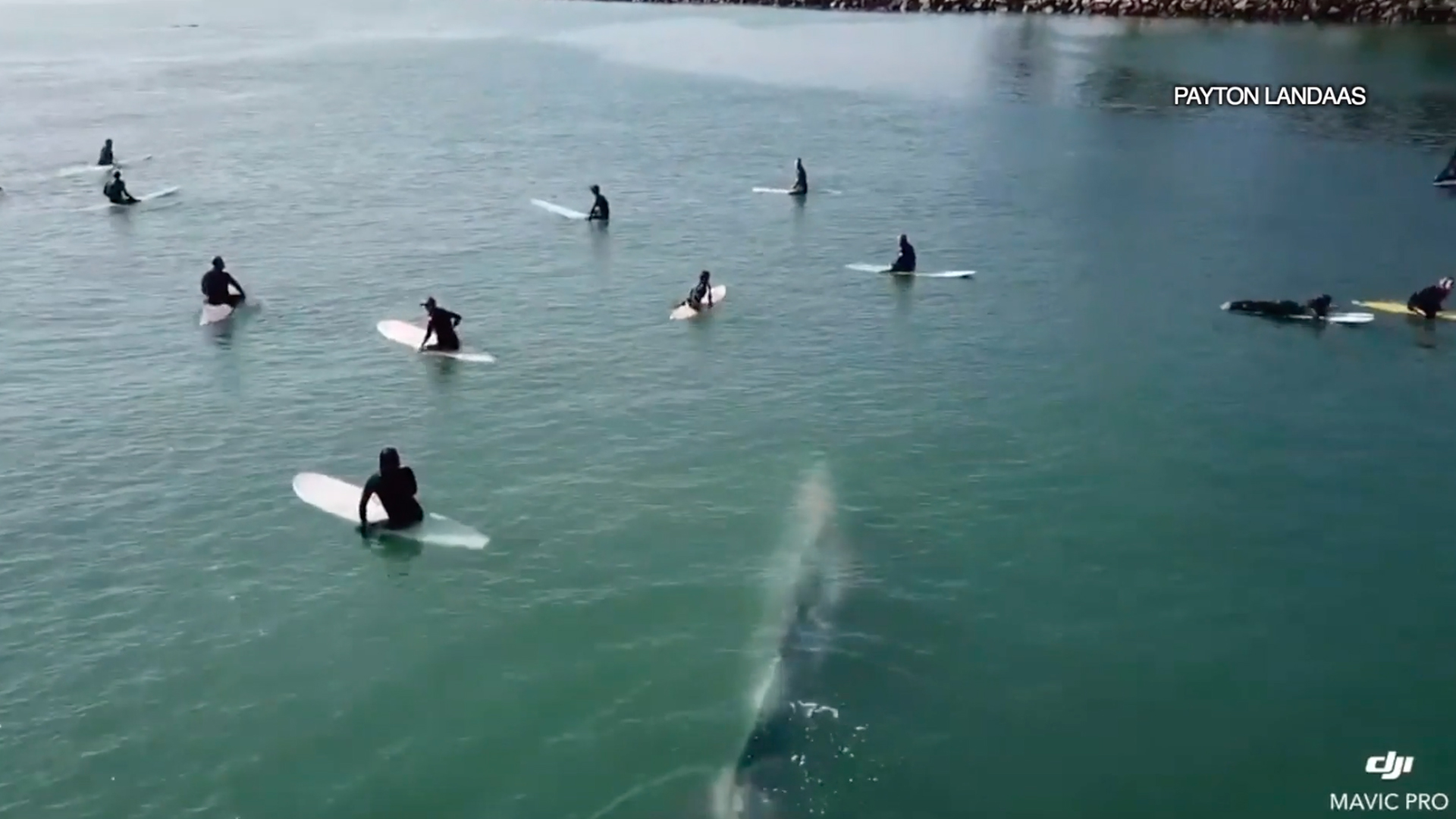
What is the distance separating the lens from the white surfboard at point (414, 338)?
40.5m

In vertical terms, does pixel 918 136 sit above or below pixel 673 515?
above

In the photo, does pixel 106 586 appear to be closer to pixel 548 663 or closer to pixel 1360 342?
pixel 548 663

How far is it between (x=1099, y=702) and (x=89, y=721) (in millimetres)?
18270

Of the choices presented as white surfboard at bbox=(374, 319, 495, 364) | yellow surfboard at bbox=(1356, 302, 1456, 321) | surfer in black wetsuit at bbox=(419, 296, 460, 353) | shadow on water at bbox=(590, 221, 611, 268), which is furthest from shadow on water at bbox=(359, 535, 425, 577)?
yellow surfboard at bbox=(1356, 302, 1456, 321)

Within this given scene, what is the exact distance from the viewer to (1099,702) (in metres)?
23.0

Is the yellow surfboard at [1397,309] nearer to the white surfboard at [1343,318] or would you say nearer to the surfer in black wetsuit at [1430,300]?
the surfer in black wetsuit at [1430,300]

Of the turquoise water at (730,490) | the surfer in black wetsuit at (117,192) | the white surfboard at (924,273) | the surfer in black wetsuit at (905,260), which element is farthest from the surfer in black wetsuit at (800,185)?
the surfer in black wetsuit at (117,192)

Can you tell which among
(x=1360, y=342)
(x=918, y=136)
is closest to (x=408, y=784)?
(x=1360, y=342)

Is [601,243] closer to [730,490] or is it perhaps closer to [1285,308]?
[730,490]

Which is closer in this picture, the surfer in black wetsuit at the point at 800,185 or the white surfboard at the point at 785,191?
the surfer in black wetsuit at the point at 800,185

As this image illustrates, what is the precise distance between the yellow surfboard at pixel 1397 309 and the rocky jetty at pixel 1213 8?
8895cm

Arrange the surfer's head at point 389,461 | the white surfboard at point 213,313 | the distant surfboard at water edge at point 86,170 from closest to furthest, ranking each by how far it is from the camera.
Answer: the surfer's head at point 389,461 → the white surfboard at point 213,313 → the distant surfboard at water edge at point 86,170

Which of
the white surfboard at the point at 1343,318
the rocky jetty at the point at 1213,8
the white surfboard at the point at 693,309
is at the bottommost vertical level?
the white surfboard at the point at 693,309

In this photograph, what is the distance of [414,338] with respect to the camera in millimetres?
41750
